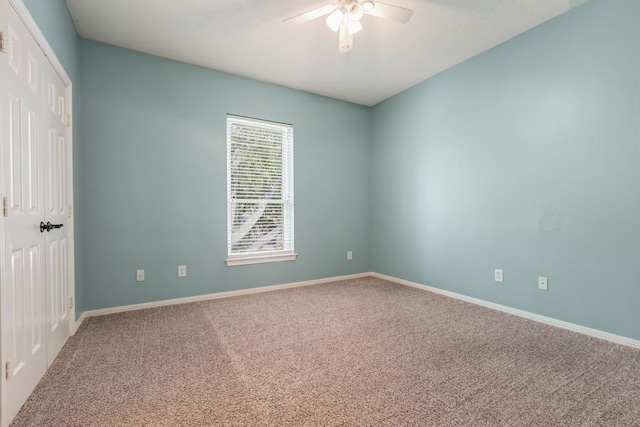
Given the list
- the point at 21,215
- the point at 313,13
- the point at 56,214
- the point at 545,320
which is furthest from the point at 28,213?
the point at 545,320

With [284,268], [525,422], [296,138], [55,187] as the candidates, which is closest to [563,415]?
[525,422]

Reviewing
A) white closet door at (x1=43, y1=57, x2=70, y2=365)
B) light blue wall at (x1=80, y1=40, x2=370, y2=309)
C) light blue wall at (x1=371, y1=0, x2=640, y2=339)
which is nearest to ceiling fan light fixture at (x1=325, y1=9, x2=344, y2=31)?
light blue wall at (x1=80, y1=40, x2=370, y2=309)

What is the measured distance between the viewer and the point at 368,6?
6.95 ft

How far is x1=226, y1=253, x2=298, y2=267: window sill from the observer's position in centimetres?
358

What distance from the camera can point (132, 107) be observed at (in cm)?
306

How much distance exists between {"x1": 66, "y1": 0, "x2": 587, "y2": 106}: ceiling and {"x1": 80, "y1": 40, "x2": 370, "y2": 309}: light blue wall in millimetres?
280

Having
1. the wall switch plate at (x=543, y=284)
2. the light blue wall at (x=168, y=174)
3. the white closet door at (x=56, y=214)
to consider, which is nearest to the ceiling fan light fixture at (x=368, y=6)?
the light blue wall at (x=168, y=174)

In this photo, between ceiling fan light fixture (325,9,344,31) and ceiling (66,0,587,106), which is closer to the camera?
ceiling fan light fixture (325,9,344,31)

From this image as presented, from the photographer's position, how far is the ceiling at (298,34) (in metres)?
2.43

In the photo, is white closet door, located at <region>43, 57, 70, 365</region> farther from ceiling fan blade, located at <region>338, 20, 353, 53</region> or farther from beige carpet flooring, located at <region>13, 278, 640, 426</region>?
ceiling fan blade, located at <region>338, 20, 353, 53</region>

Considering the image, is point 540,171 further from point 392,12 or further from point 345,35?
point 345,35

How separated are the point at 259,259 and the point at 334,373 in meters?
2.16

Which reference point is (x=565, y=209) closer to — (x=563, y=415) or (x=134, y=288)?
(x=563, y=415)

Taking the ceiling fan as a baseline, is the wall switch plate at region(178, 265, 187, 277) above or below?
below
